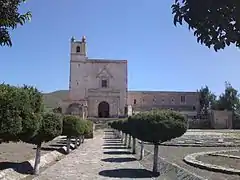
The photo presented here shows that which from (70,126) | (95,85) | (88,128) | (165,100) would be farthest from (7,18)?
(165,100)

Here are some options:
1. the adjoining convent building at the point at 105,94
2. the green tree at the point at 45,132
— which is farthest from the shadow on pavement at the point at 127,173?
the adjoining convent building at the point at 105,94

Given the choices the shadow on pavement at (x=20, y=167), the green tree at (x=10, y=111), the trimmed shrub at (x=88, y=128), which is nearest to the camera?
the green tree at (x=10, y=111)

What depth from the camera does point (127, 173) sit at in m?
16.4

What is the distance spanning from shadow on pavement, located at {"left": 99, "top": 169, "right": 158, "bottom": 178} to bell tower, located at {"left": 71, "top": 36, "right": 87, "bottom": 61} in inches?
3014

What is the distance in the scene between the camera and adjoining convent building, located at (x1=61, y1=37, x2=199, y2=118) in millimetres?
89125

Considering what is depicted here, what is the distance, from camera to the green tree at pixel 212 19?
4.15 m

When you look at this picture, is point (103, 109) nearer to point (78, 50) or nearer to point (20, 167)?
point (78, 50)

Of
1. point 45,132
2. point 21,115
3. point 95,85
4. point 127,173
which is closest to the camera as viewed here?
point 21,115

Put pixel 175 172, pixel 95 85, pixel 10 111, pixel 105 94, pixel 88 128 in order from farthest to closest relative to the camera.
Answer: pixel 95 85
pixel 105 94
pixel 88 128
pixel 175 172
pixel 10 111

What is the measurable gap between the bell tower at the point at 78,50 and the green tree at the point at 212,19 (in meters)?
88.9

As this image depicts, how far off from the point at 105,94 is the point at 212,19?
86.5 m

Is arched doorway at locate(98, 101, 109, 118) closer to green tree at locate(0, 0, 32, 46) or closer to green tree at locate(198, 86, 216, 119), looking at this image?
green tree at locate(198, 86, 216, 119)

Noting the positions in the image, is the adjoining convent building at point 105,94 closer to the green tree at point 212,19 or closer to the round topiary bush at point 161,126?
the round topiary bush at point 161,126

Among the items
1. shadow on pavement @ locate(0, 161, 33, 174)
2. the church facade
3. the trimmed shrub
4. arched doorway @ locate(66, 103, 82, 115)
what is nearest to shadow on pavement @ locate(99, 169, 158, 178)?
shadow on pavement @ locate(0, 161, 33, 174)
